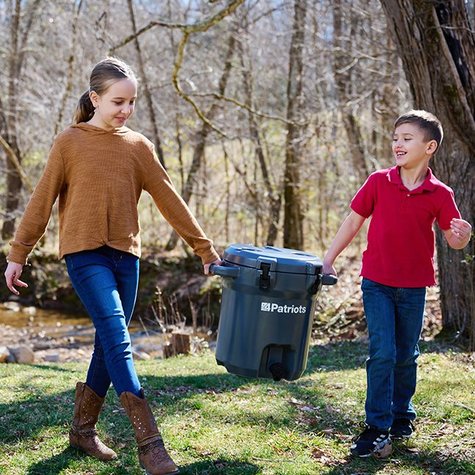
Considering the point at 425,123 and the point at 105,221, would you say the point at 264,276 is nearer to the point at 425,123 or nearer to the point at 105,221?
the point at 105,221

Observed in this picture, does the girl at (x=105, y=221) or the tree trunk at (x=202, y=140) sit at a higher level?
the tree trunk at (x=202, y=140)

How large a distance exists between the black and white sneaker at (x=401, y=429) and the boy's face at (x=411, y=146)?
1.41 m

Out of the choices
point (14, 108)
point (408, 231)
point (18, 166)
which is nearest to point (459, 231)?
point (408, 231)

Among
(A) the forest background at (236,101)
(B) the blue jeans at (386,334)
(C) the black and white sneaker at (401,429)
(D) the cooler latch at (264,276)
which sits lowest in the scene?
(C) the black and white sneaker at (401,429)

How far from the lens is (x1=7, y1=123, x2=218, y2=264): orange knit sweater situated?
11.7ft

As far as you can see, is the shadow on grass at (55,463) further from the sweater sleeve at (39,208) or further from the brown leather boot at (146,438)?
the sweater sleeve at (39,208)

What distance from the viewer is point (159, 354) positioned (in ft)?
31.5

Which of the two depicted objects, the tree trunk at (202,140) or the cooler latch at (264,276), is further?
the tree trunk at (202,140)

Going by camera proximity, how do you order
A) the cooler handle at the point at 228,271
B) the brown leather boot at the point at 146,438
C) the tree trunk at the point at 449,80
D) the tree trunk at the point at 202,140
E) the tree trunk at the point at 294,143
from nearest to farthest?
the brown leather boot at the point at 146,438
the cooler handle at the point at 228,271
the tree trunk at the point at 449,80
the tree trunk at the point at 294,143
the tree trunk at the point at 202,140

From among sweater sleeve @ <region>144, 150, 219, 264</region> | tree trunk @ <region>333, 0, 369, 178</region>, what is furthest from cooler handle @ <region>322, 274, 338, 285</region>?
tree trunk @ <region>333, 0, 369, 178</region>

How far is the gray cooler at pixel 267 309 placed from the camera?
11.9 ft

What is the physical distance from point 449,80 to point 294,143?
6327mm

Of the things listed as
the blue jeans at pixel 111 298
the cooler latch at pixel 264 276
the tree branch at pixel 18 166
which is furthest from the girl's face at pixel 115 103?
the tree branch at pixel 18 166

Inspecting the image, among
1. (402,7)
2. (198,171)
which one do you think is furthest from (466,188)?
(198,171)
